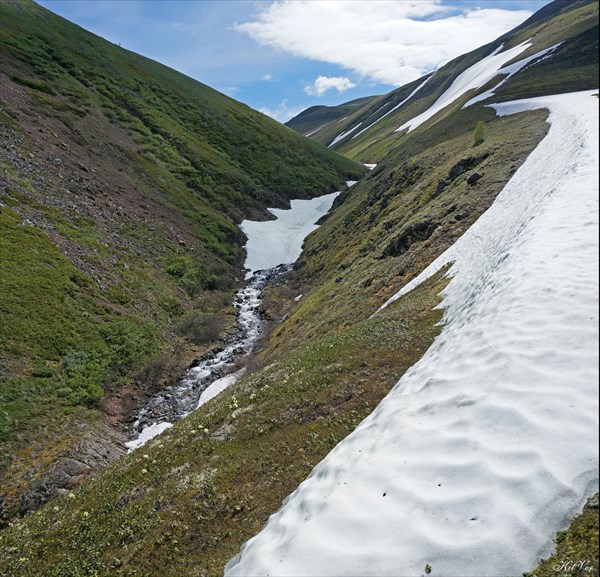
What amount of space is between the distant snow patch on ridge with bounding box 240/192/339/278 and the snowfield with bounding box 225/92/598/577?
178 ft

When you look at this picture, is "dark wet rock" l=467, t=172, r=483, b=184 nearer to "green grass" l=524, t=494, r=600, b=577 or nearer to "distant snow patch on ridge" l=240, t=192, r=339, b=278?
"green grass" l=524, t=494, r=600, b=577

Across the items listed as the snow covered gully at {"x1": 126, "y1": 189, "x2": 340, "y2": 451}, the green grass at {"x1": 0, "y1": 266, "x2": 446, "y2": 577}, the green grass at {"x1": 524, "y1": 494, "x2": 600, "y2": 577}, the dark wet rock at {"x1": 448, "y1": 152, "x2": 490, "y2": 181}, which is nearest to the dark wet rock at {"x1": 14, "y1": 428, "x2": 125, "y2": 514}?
the snow covered gully at {"x1": 126, "y1": 189, "x2": 340, "y2": 451}

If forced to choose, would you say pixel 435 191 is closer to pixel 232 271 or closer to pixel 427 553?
pixel 232 271

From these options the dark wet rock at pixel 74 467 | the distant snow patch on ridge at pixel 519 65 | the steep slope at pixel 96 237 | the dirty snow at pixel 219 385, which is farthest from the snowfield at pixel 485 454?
the distant snow patch on ridge at pixel 519 65

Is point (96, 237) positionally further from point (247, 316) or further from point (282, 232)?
A: point (282, 232)

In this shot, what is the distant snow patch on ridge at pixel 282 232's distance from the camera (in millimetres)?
67700

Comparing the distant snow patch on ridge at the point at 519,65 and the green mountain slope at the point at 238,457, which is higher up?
the distant snow patch on ridge at the point at 519,65

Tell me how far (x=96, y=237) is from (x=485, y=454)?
4865cm

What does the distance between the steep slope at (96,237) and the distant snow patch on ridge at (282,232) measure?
11.6 ft

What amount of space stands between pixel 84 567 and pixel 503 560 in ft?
35.9

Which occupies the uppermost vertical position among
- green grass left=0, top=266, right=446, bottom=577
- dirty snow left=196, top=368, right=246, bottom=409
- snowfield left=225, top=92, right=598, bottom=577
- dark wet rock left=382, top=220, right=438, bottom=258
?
snowfield left=225, top=92, right=598, bottom=577

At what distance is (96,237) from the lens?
4653 centimetres

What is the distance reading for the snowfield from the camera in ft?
17.3

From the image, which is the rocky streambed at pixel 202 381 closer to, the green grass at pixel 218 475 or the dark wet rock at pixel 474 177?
the green grass at pixel 218 475
